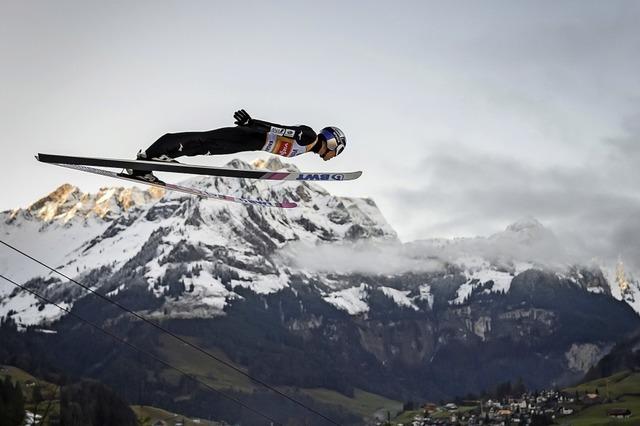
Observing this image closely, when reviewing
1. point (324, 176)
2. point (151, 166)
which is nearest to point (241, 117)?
point (151, 166)

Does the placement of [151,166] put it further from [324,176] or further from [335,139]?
[324,176]

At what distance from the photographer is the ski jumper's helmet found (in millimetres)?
21141

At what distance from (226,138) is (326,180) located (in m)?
4.18

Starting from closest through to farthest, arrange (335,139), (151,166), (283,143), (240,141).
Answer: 1. (151,166)
2. (240,141)
3. (283,143)
4. (335,139)

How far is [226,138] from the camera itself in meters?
19.1

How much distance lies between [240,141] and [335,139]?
2721 mm

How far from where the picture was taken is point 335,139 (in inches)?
834

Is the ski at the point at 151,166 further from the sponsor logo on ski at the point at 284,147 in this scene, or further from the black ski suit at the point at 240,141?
Answer: the sponsor logo on ski at the point at 284,147

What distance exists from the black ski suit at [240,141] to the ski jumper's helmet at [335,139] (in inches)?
13.8

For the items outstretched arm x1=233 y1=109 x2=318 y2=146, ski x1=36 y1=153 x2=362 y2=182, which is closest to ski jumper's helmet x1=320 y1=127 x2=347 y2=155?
outstretched arm x1=233 y1=109 x2=318 y2=146

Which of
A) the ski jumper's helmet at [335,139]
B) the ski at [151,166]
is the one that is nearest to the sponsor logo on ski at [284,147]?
the ski at [151,166]

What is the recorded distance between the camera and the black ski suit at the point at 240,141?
60.7 feet

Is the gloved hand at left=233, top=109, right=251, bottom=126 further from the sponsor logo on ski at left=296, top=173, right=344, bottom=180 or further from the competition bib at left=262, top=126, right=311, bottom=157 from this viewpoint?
the sponsor logo on ski at left=296, top=173, right=344, bottom=180

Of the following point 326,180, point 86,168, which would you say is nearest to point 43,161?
point 86,168
